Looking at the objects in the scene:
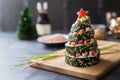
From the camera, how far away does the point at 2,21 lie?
81.4 inches

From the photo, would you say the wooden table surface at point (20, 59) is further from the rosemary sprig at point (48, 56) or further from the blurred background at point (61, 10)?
the blurred background at point (61, 10)

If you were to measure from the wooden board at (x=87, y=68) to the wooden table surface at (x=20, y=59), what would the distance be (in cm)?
2

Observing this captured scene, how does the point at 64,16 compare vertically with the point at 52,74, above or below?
above

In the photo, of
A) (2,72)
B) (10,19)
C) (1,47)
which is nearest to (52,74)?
(2,72)

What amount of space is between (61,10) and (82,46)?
1039 mm

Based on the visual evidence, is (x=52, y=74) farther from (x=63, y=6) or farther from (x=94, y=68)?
(x=63, y=6)

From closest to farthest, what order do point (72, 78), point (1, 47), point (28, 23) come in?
point (72, 78)
point (1, 47)
point (28, 23)

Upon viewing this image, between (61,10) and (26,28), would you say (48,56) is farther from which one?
(61,10)

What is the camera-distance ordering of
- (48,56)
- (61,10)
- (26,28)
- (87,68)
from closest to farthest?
(87,68) < (48,56) < (26,28) < (61,10)

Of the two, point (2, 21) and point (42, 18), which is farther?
point (2, 21)

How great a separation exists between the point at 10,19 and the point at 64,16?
0.47 meters

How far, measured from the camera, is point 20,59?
1.26 metres

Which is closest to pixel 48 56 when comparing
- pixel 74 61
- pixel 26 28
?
pixel 74 61

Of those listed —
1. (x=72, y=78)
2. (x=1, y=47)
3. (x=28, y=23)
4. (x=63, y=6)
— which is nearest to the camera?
(x=72, y=78)
